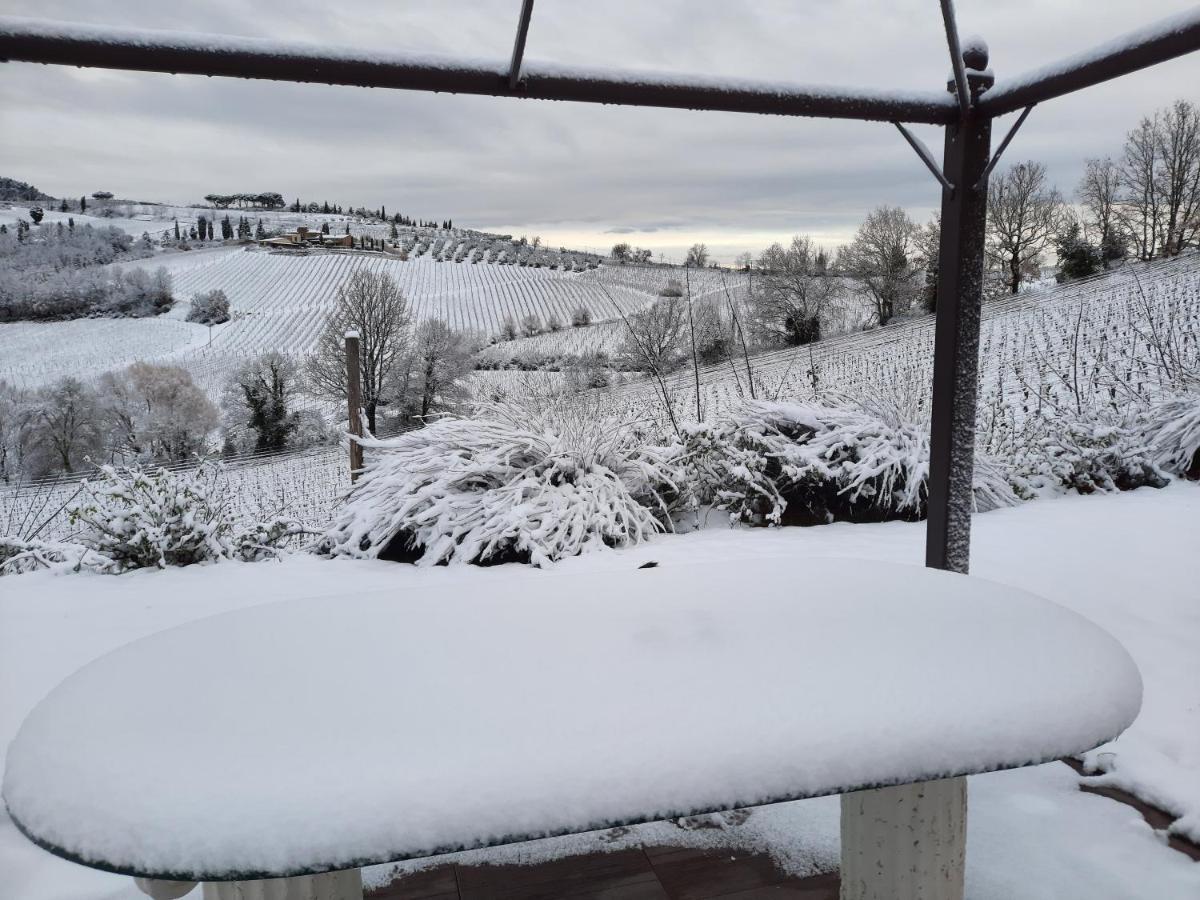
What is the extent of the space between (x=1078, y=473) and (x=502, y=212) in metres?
3.29

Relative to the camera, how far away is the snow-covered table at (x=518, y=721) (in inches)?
26.1

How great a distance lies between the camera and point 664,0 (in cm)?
165

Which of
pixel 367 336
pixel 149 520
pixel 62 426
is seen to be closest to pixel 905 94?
pixel 149 520

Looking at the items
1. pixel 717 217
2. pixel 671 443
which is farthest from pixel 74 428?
pixel 717 217

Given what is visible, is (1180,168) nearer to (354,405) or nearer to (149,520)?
(354,405)

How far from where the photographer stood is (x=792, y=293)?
33.6 ft

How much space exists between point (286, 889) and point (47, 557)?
3.32m

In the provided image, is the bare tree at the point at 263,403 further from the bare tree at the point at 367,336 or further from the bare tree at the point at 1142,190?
the bare tree at the point at 1142,190

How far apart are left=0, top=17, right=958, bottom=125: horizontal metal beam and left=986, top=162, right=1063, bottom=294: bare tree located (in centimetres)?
719

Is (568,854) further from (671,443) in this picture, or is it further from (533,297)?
(533,297)

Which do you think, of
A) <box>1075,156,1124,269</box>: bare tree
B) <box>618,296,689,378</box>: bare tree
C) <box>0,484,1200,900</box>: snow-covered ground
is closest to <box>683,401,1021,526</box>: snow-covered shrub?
<box>0,484,1200,900</box>: snow-covered ground

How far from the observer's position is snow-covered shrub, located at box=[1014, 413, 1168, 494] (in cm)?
392

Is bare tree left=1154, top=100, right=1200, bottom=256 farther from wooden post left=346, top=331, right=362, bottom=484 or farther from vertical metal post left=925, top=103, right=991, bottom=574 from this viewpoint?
wooden post left=346, top=331, right=362, bottom=484

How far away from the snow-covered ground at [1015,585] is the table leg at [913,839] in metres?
0.25
